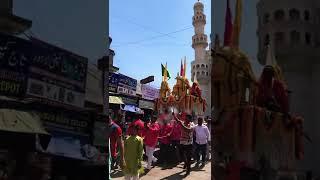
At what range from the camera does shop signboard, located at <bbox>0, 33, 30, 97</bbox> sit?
270 inches

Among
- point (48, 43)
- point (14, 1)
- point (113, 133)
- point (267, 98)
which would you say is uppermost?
point (14, 1)

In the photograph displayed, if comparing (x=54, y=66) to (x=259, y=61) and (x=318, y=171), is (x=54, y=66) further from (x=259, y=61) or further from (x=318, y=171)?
(x=318, y=171)

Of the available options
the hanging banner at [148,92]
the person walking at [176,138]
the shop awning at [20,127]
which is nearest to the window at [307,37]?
the person walking at [176,138]

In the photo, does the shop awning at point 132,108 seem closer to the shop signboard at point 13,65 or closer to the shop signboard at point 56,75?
the shop signboard at point 56,75

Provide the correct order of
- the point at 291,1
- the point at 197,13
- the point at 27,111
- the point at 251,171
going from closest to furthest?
1. the point at 27,111
2. the point at 251,171
3. the point at 291,1
4. the point at 197,13

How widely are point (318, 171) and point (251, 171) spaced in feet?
14.1

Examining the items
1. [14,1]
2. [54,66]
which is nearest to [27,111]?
[54,66]

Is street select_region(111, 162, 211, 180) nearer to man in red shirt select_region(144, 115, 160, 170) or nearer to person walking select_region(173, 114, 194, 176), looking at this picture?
person walking select_region(173, 114, 194, 176)

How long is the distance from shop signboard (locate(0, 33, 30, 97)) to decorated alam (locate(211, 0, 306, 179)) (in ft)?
10.4

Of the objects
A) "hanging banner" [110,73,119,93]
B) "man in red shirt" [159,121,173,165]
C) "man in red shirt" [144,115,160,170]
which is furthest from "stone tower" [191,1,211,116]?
"man in red shirt" [144,115,160,170]

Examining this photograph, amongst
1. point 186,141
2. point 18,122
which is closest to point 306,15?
point 186,141

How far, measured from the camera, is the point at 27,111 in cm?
711

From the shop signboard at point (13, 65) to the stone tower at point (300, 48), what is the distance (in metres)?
6.09

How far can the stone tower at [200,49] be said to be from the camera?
119 ft
